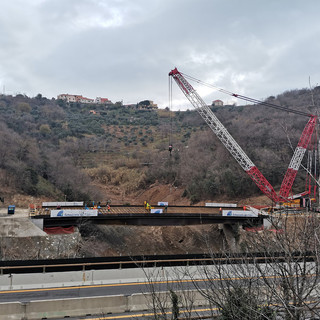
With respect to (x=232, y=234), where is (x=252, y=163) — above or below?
above

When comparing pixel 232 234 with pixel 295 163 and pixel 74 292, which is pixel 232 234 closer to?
pixel 295 163

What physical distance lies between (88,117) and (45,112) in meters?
15.6

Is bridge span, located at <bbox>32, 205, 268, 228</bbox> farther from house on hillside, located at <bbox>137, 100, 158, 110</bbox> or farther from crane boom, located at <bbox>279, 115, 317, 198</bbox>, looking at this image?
house on hillside, located at <bbox>137, 100, 158, 110</bbox>

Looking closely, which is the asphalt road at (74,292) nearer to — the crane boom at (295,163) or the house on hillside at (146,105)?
the crane boom at (295,163)

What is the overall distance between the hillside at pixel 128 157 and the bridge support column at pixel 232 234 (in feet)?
46.4

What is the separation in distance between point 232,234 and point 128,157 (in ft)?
158

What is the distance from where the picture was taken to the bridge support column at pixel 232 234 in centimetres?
3409

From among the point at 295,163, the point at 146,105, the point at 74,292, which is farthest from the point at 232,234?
the point at 146,105

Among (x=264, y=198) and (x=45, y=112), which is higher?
(x=45, y=112)

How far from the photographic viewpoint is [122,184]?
6769 centimetres

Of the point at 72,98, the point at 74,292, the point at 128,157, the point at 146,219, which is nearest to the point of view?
the point at 74,292

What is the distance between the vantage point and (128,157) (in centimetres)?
7888

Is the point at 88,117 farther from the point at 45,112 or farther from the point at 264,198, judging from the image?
the point at 264,198

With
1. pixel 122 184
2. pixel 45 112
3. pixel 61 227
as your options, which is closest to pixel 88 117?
pixel 45 112
